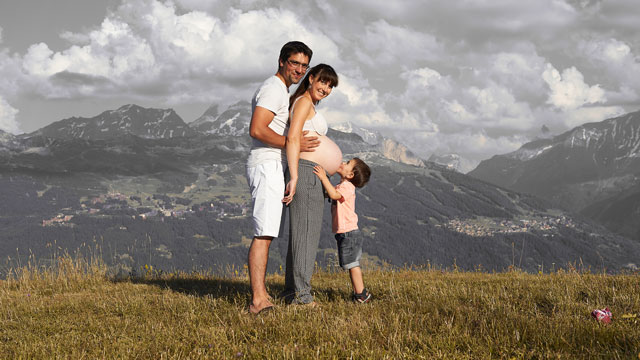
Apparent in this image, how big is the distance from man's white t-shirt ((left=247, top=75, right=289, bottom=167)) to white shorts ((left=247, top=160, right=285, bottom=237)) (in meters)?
0.12

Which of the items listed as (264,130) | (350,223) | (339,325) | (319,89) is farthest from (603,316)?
(264,130)

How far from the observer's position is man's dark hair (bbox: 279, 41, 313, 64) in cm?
607

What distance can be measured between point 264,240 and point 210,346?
1880 mm

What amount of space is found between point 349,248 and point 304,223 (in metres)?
1.00

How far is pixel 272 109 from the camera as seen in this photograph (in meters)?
5.98

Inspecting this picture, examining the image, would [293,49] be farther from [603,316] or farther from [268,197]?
[603,316]

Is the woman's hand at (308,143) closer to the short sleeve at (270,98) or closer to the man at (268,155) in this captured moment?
the man at (268,155)

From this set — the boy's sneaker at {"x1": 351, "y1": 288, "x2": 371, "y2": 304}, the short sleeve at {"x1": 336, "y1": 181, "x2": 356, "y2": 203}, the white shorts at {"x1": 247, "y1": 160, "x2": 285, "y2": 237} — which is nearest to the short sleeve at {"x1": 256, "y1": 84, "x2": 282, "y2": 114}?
the white shorts at {"x1": 247, "y1": 160, "x2": 285, "y2": 237}

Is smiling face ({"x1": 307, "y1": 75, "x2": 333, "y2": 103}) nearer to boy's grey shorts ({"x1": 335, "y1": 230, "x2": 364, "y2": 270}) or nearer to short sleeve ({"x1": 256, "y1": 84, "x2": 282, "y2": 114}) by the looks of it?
short sleeve ({"x1": 256, "y1": 84, "x2": 282, "y2": 114})

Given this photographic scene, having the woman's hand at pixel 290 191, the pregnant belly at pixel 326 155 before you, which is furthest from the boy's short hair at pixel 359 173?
the woman's hand at pixel 290 191

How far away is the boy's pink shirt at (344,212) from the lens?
→ 22.7 feet

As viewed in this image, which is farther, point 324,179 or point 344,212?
point 344,212

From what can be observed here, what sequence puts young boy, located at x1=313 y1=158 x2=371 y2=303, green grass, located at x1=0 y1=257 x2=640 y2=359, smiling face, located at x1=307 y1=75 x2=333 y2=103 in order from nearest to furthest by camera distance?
green grass, located at x1=0 y1=257 x2=640 y2=359 < smiling face, located at x1=307 y1=75 x2=333 y2=103 < young boy, located at x1=313 y1=158 x2=371 y2=303

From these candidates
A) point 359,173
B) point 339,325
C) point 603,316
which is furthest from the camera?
point 359,173
